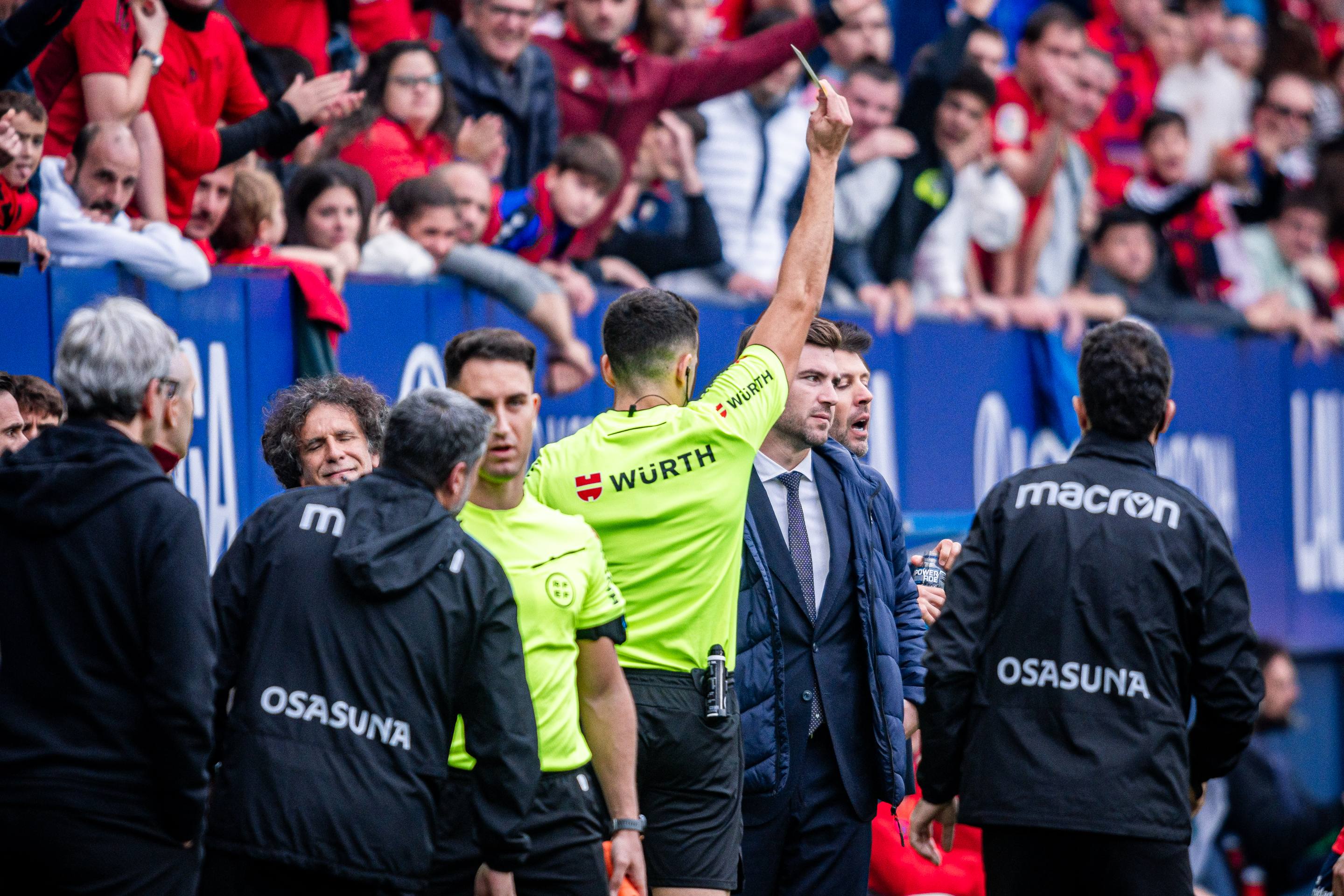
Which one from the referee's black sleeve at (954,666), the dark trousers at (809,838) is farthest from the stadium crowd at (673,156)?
the referee's black sleeve at (954,666)

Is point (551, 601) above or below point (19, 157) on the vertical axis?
below

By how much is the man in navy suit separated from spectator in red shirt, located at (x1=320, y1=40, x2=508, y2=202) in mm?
3587

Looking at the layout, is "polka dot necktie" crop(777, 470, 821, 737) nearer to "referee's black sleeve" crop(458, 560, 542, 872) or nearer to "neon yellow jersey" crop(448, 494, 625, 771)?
"neon yellow jersey" crop(448, 494, 625, 771)

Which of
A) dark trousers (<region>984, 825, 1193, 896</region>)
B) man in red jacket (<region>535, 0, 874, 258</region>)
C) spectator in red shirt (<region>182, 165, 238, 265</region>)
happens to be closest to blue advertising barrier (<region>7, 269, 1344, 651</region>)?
spectator in red shirt (<region>182, 165, 238, 265</region>)

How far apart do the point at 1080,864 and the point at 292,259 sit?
14.2 feet

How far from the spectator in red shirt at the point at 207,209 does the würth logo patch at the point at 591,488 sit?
3307 mm

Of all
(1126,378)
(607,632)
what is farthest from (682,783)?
(1126,378)

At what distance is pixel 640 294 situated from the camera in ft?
16.4

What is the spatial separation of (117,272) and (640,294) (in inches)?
105

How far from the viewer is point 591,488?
492cm

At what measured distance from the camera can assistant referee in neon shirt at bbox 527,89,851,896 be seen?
4906mm

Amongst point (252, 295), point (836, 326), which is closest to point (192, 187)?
point (252, 295)

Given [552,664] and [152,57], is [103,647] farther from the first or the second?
[152,57]

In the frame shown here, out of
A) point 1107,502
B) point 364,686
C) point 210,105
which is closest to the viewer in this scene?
point 364,686
